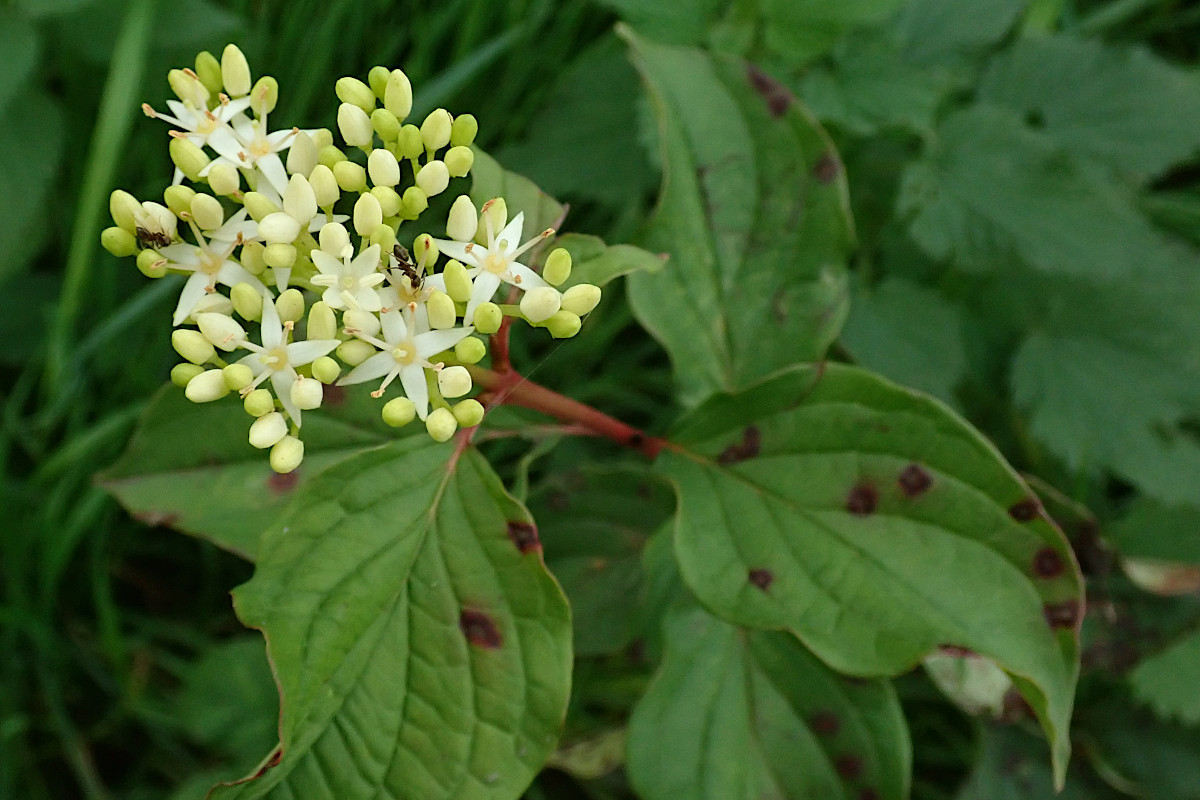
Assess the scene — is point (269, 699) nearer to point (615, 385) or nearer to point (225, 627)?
point (225, 627)

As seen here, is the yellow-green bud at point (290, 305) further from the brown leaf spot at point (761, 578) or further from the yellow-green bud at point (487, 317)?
the brown leaf spot at point (761, 578)

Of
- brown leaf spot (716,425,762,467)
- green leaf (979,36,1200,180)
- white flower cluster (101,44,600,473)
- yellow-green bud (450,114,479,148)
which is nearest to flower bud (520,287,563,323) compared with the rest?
white flower cluster (101,44,600,473)

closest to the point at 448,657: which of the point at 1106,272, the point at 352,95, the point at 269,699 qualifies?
the point at 352,95

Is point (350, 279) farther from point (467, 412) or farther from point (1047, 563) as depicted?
point (1047, 563)

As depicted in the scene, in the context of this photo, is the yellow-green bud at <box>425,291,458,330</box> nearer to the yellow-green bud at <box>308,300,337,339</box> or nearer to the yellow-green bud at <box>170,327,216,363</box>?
the yellow-green bud at <box>308,300,337,339</box>

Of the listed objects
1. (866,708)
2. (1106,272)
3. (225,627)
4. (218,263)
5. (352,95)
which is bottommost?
(225,627)

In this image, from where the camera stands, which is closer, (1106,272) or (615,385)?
(1106,272)

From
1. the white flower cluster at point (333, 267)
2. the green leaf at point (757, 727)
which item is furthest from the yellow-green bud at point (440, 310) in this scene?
the green leaf at point (757, 727)
